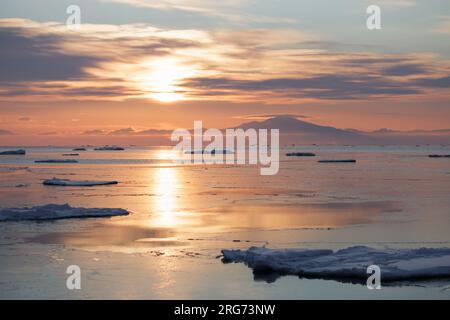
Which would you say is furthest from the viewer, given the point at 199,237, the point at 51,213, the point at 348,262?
the point at 51,213

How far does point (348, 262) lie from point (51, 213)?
10123mm

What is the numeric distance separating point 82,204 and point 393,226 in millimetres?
11089

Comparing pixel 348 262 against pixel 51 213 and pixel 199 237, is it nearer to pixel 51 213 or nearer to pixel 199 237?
pixel 199 237

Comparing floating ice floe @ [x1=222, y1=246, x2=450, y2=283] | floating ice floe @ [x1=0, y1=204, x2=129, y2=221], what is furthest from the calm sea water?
floating ice floe @ [x1=0, y1=204, x2=129, y2=221]

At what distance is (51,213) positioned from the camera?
18141mm

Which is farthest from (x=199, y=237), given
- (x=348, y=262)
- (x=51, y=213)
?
(x=51, y=213)

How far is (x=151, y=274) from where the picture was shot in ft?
35.6

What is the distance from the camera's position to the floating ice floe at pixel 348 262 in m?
10.6

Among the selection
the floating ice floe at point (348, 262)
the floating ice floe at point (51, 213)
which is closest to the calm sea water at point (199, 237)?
the floating ice floe at point (348, 262)

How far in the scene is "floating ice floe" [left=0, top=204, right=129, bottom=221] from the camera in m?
17.8

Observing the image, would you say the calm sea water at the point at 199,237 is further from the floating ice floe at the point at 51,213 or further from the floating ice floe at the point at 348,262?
the floating ice floe at the point at 51,213

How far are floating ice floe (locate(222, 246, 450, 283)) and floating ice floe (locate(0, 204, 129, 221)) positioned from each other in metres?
7.51

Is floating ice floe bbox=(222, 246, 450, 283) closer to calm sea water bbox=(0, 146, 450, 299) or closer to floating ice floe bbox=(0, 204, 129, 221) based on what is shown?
calm sea water bbox=(0, 146, 450, 299)
